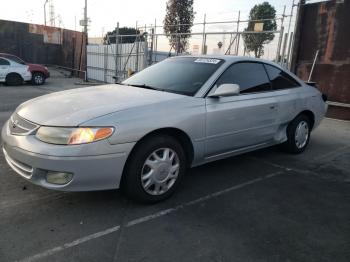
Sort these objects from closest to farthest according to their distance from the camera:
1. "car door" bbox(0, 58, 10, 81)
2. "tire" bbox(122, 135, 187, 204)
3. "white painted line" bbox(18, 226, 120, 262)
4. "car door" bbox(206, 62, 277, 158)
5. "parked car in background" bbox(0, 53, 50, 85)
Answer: "white painted line" bbox(18, 226, 120, 262) → "tire" bbox(122, 135, 187, 204) → "car door" bbox(206, 62, 277, 158) → "car door" bbox(0, 58, 10, 81) → "parked car in background" bbox(0, 53, 50, 85)

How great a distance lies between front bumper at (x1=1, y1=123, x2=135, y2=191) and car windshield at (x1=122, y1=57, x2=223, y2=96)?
3.94 feet

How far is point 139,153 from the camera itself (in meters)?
3.36

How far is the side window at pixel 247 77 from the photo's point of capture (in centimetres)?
436

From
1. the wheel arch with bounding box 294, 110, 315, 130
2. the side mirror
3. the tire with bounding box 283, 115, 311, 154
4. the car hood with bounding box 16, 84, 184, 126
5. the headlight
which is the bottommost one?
the tire with bounding box 283, 115, 311, 154

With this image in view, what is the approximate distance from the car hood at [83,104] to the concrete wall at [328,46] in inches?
267

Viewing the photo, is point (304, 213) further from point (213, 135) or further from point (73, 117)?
point (73, 117)

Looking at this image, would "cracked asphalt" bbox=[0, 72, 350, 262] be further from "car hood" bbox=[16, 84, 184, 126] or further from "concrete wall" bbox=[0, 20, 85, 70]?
"concrete wall" bbox=[0, 20, 85, 70]

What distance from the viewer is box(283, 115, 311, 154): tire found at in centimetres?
545

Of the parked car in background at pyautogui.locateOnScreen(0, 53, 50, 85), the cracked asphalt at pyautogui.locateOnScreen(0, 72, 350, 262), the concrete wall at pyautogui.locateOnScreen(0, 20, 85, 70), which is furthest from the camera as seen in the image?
the concrete wall at pyautogui.locateOnScreen(0, 20, 85, 70)

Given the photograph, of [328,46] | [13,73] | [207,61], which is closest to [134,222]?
[207,61]

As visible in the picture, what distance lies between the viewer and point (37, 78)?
16.3m

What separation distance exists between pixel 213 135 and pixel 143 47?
11.5m

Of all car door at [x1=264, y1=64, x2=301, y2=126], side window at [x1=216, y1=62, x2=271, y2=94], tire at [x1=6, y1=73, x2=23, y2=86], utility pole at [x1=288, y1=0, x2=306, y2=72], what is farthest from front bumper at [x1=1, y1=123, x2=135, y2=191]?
tire at [x1=6, y1=73, x2=23, y2=86]

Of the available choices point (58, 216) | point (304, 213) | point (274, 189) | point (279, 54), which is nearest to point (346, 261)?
point (304, 213)
